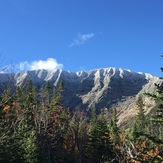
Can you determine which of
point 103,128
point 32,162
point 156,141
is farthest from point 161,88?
point 103,128

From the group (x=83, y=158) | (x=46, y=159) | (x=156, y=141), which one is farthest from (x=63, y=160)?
(x=156, y=141)

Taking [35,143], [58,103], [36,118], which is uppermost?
[58,103]

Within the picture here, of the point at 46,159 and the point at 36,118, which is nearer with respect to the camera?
the point at 36,118

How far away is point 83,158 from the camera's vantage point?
1841 inches

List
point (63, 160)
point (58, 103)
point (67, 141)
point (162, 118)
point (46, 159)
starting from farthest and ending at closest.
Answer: point (58, 103), point (67, 141), point (63, 160), point (46, 159), point (162, 118)

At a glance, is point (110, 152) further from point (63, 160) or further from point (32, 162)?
point (32, 162)

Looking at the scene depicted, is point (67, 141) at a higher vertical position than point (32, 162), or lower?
higher

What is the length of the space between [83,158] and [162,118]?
1427 inches

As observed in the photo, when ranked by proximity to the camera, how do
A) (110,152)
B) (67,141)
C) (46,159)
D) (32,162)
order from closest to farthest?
(32,162)
(46,159)
(110,152)
(67,141)

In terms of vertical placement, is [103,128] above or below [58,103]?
below

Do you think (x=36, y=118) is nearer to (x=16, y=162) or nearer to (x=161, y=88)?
(x=16, y=162)

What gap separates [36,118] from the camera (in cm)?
3472

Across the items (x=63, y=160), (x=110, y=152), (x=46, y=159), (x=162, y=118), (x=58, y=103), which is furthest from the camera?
(x=58, y=103)

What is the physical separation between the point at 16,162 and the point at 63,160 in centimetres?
1271
